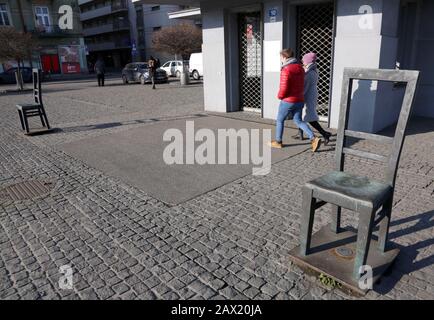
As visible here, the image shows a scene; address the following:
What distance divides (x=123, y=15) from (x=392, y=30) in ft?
174

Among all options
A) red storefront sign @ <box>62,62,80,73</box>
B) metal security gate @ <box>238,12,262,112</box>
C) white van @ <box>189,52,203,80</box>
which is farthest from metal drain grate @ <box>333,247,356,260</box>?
red storefront sign @ <box>62,62,80,73</box>

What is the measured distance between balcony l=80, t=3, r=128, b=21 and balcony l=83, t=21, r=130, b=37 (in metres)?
1.70

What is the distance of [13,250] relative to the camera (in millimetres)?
3420

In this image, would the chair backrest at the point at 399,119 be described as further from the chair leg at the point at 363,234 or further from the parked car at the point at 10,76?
the parked car at the point at 10,76

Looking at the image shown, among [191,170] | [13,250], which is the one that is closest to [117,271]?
[13,250]

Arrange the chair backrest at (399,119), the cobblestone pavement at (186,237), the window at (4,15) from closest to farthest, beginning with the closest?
the chair backrest at (399,119) < the cobblestone pavement at (186,237) < the window at (4,15)

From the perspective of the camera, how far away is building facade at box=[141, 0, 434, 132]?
6.71m

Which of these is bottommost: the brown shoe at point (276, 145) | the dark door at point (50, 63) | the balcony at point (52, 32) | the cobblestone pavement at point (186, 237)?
the cobblestone pavement at point (186, 237)

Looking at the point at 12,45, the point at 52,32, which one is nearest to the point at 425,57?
the point at 12,45

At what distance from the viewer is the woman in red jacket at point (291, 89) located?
5.82 meters

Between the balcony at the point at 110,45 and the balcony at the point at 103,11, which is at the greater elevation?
the balcony at the point at 103,11

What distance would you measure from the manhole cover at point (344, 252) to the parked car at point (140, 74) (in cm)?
2142

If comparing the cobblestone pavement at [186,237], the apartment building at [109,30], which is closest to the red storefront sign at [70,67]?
the apartment building at [109,30]

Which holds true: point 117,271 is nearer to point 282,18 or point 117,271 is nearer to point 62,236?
point 62,236
